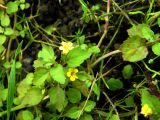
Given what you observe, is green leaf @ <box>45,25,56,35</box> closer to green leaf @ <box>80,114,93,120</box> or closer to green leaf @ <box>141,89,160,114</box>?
green leaf @ <box>80,114,93,120</box>

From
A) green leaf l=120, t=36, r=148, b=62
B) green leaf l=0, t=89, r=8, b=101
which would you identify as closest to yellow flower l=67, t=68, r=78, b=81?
green leaf l=120, t=36, r=148, b=62

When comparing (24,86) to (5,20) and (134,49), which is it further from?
(134,49)

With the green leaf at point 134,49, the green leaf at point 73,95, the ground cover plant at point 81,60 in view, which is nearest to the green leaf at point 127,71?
the ground cover plant at point 81,60

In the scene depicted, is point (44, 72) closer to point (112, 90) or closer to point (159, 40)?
point (112, 90)

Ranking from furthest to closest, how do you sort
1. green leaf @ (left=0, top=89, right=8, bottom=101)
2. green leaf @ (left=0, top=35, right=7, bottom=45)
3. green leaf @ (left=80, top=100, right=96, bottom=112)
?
green leaf @ (left=0, top=35, right=7, bottom=45), green leaf @ (left=0, top=89, right=8, bottom=101), green leaf @ (left=80, top=100, right=96, bottom=112)

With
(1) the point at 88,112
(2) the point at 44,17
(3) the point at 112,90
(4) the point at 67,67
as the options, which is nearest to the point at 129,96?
(3) the point at 112,90

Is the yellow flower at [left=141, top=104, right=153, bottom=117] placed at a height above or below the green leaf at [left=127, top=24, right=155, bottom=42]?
below
